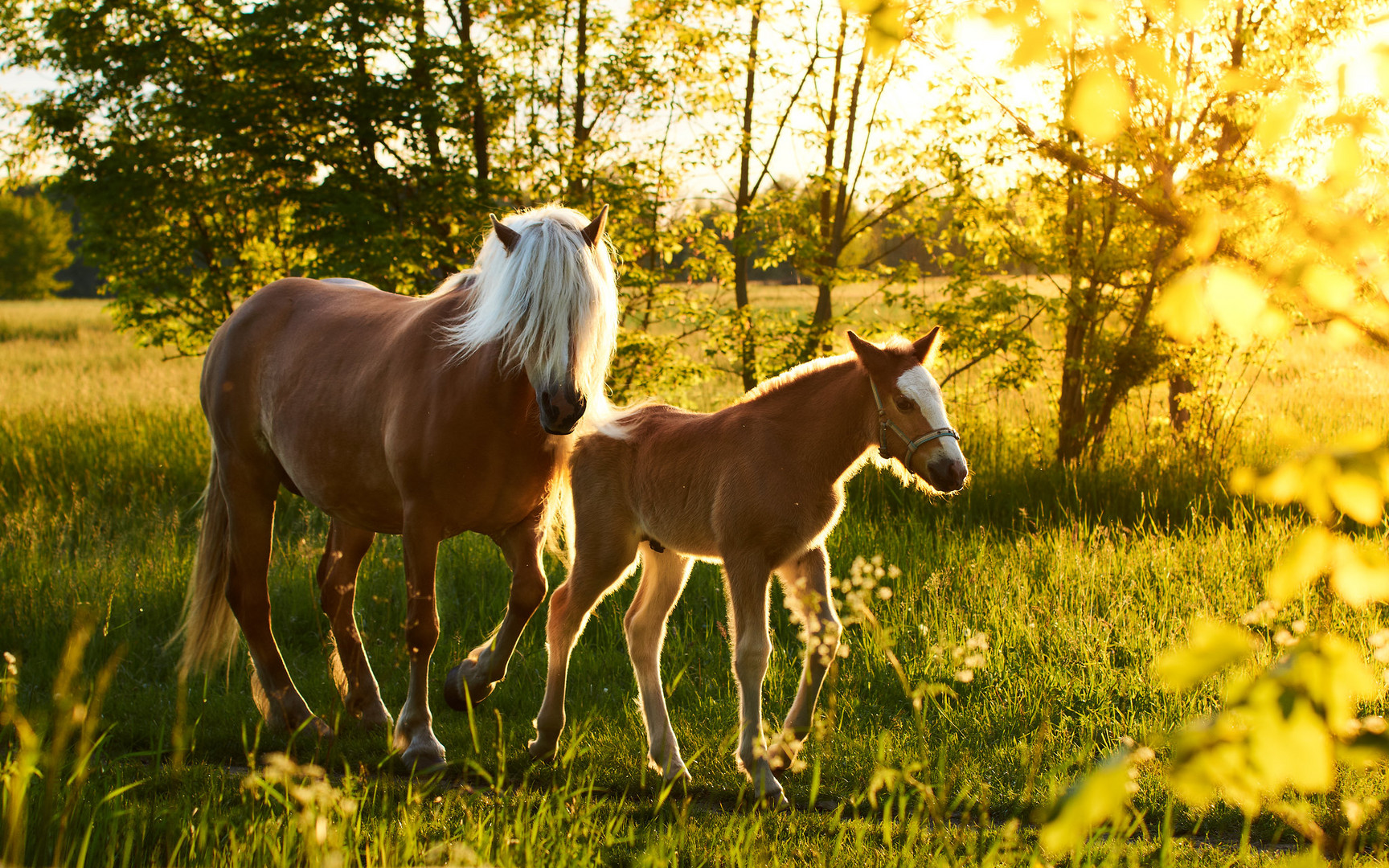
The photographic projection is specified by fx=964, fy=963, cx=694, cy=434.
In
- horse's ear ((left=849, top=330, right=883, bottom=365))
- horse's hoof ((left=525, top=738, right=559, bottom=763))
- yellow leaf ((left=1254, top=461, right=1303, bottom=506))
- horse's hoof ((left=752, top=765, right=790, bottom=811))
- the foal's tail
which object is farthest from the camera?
the foal's tail

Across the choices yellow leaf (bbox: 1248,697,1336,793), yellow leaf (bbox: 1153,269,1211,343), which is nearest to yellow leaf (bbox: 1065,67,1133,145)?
yellow leaf (bbox: 1153,269,1211,343)

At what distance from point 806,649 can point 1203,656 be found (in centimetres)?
317

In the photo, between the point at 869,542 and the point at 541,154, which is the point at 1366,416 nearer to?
the point at 869,542

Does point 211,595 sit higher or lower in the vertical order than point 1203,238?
lower

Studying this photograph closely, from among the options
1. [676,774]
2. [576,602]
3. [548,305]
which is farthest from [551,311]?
[676,774]

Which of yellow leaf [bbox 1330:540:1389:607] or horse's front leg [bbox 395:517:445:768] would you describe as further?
horse's front leg [bbox 395:517:445:768]

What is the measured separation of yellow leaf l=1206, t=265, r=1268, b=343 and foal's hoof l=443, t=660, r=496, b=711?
413 cm

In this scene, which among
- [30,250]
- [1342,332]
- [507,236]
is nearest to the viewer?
[1342,332]

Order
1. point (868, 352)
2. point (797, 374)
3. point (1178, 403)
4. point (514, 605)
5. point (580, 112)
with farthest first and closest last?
point (580, 112)
point (1178, 403)
point (514, 605)
point (797, 374)
point (868, 352)

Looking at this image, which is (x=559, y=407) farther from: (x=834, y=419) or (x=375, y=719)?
(x=375, y=719)

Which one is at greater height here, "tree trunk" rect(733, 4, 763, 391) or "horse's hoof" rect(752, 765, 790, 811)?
"tree trunk" rect(733, 4, 763, 391)

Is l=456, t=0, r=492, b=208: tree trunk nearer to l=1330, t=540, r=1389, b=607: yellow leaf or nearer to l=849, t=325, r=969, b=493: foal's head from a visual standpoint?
l=849, t=325, r=969, b=493: foal's head

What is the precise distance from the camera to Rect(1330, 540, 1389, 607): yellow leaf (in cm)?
111

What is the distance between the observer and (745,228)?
9.52 meters
